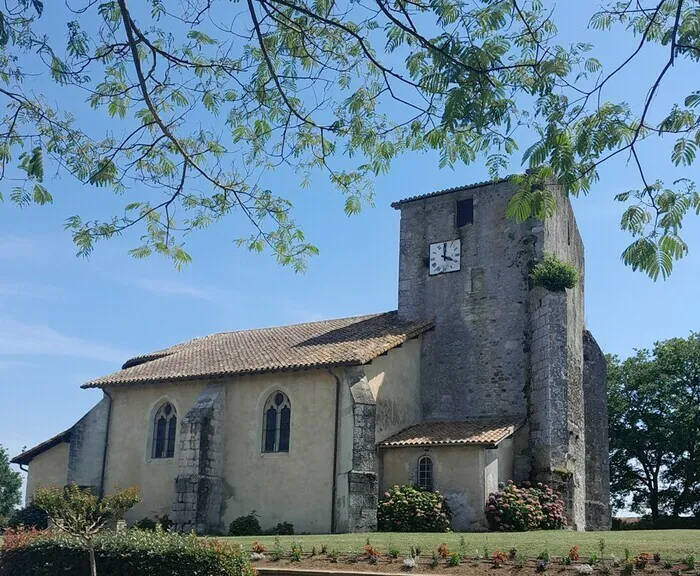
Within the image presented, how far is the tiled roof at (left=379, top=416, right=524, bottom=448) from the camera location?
25.0 metres

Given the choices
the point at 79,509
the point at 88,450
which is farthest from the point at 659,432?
the point at 79,509

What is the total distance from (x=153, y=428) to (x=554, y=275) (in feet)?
47.9

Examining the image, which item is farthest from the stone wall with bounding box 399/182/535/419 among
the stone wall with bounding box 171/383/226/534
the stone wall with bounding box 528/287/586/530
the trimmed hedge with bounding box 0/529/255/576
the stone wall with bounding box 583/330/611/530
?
the trimmed hedge with bounding box 0/529/255/576

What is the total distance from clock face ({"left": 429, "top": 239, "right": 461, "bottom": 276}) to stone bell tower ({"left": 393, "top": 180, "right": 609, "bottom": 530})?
1.5 inches

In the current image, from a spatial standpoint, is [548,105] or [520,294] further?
[520,294]

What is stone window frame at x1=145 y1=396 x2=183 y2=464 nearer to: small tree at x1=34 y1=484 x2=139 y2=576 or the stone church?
the stone church

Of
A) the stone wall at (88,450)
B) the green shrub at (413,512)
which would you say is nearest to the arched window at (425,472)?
the green shrub at (413,512)

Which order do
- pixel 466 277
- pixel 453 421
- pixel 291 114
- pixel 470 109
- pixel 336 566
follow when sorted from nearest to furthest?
1. pixel 470 109
2. pixel 291 114
3. pixel 336 566
4. pixel 453 421
5. pixel 466 277

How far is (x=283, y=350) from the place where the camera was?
1152 inches

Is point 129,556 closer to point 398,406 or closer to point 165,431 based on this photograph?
point 398,406

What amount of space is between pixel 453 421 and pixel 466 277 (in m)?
5.20

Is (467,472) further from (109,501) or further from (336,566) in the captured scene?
(109,501)

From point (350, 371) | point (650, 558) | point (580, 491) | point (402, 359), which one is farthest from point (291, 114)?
point (580, 491)

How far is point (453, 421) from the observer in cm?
2803
